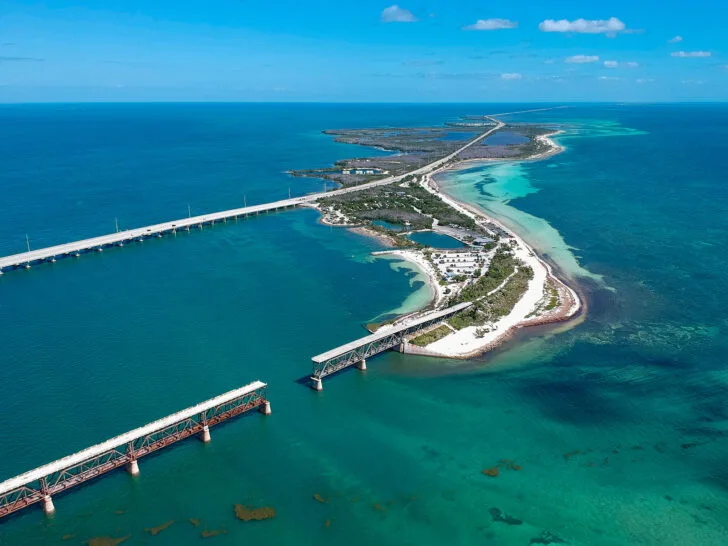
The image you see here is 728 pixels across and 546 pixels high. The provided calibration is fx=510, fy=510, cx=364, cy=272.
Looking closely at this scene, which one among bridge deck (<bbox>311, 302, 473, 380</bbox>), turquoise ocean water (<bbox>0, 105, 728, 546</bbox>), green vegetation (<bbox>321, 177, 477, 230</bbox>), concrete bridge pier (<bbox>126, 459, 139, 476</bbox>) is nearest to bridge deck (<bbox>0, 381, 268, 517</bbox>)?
concrete bridge pier (<bbox>126, 459, 139, 476</bbox>)

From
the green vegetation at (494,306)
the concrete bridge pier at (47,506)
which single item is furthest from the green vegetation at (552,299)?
the concrete bridge pier at (47,506)

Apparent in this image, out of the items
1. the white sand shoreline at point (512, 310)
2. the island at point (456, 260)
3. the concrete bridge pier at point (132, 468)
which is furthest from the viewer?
the island at point (456, 260)

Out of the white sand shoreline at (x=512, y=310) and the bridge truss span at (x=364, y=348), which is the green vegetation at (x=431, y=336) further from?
the bridge truss span at (x=364, y=348)

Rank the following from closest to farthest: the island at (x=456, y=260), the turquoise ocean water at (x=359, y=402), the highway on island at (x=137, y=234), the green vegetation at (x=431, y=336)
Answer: the turquoise ocean water at (x=359, y=402)
the green vegetation at (x=431, y=336)
the island at (x=456, y=260)
the highway on island at (x=137, y=234)

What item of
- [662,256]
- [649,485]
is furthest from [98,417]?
[662,256]

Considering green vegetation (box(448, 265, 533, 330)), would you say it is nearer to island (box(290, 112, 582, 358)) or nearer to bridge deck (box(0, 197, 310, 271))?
island (box(290, 112, 582, 358))

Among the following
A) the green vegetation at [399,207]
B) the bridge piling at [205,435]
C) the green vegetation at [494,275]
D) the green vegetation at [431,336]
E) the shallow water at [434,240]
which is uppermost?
the green vegetation at [399,207]

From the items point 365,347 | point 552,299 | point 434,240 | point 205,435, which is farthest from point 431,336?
point 434,240

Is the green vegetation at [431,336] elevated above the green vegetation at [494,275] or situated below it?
below

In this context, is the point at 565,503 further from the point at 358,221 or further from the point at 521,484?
the point at 358,221
